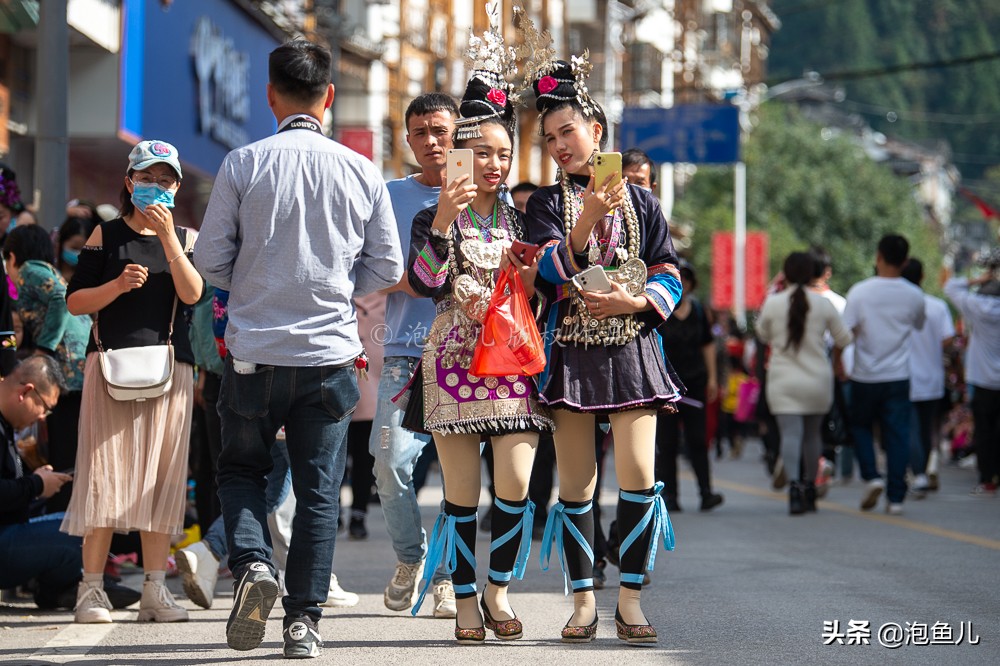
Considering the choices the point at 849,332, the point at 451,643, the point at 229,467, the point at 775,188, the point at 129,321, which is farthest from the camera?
the point at 775,188

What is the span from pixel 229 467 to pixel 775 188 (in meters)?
56.1

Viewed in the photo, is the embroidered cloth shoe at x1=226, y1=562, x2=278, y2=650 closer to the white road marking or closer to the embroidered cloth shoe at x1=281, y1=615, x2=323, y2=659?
the embroidered cloth shoe at x1=281, y1=615, x2=323, y2=659

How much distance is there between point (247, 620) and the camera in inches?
208

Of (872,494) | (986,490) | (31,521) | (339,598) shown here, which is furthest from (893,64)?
(31,521)

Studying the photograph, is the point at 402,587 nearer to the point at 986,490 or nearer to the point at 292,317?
the point at 292,317

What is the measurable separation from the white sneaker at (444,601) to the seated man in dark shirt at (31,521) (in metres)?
1.34

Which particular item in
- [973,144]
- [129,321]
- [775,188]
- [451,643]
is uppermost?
[973,144]

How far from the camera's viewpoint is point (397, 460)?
6.92 meters

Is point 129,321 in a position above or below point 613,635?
above

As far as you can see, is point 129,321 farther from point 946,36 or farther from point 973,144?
point 973,144

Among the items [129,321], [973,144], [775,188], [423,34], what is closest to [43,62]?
[129,321]

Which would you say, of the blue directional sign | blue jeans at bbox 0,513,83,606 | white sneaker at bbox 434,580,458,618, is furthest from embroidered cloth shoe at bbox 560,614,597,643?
the blue directional sign

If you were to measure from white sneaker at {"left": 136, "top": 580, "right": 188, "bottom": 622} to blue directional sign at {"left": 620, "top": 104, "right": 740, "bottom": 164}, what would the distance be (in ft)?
96.4

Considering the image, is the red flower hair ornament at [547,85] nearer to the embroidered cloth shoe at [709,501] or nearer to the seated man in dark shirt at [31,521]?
the seated man in dark shirt at [31,521]
